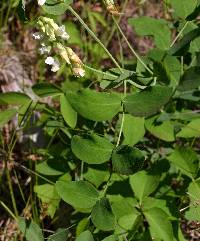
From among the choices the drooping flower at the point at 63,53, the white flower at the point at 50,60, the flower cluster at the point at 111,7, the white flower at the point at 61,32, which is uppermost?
the flower cluster at the point at 111,7

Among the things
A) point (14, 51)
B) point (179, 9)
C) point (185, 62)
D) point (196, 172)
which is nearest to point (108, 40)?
point (14, 51)

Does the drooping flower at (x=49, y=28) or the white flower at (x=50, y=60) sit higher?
the drooping flower at (x=49, y=28)

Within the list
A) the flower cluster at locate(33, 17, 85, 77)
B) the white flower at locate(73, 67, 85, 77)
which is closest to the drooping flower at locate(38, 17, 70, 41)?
the flower cluster at locate(33, 17, 85, 77)

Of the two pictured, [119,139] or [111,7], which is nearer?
[111,7]

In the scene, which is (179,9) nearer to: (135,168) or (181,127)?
(181,127)

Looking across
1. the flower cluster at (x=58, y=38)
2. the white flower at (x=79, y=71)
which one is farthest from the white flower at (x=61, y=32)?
the white flower at (x=79, y=71)

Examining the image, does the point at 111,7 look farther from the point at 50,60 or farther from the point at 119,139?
the point at 119,139

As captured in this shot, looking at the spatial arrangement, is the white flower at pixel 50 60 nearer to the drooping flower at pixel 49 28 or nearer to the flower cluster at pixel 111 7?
the drooping flower at pixel 49 28

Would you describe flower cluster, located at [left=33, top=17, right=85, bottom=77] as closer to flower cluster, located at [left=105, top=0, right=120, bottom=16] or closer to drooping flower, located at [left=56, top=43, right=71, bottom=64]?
drooping flower, located at [left=56, top=43, right=71, bottom=64]

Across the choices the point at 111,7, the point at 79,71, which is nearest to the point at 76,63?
the point at 79,71

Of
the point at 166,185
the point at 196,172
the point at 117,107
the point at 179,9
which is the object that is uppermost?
the point at 179,9

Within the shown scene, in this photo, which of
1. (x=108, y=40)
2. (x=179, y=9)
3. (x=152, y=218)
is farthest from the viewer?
(x=108, y=40)
